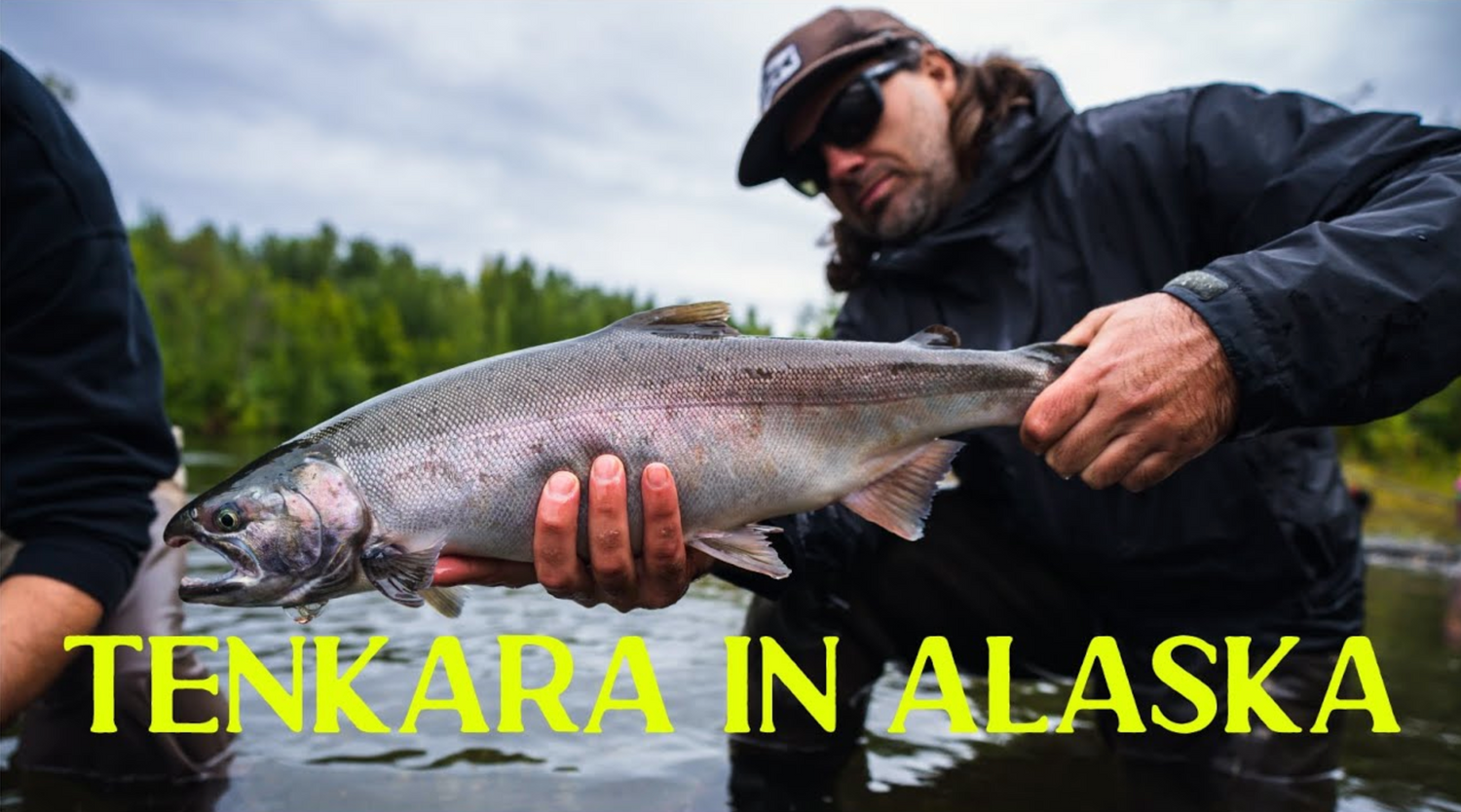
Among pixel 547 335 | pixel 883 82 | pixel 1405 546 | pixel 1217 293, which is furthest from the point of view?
pixel 547 335

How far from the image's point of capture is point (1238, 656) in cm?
337

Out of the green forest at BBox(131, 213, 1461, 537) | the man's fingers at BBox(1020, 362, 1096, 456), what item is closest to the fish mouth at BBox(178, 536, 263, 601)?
the man's fingers at BBox(1020, 362, 1096, 456)

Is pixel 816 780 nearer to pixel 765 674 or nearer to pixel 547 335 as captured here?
pixel 765 674

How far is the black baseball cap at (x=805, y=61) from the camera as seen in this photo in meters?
3.97

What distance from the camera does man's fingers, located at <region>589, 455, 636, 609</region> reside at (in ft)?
8.12

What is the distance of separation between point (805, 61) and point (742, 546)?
2.09 m

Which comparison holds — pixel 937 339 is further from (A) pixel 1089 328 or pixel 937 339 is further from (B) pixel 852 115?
(B) pixel 852 115

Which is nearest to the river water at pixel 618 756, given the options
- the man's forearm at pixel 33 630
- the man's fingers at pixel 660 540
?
the man's forearm at pixel 33 630

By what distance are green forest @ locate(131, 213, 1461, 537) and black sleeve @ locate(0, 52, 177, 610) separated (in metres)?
22.5

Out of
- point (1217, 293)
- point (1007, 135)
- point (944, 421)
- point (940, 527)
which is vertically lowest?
point (940, 527)

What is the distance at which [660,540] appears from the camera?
257 cm

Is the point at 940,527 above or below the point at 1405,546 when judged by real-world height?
above

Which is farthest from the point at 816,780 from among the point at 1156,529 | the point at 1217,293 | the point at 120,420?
the point at 120,420

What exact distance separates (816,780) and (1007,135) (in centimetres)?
214
